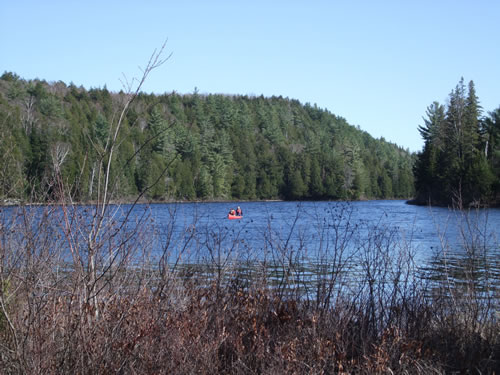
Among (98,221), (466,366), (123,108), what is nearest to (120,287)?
(98,221)

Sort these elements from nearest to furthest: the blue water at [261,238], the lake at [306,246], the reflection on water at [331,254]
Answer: the blue water at [261,238]
the lake at [306,246]
the reflection on water at [331,254]

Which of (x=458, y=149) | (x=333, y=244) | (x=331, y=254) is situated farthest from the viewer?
(x=458, y=149)

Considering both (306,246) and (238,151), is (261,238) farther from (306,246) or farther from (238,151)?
(238,151)

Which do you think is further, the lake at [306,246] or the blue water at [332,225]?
the blue water at [332,225]

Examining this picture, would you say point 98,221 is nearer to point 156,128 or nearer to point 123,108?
point 123,108

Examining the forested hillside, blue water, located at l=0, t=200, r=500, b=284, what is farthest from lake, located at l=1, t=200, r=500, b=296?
the forested hillside

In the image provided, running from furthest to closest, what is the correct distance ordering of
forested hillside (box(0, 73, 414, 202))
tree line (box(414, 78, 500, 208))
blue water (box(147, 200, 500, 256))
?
forested hillside (box(0, 73, 414, 202)) → tree line (box(414, 78, 500, 208)) → blue water (box(147, 200, 500, 256))

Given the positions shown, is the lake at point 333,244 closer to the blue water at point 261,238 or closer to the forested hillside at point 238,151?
the blue water at point 261,238

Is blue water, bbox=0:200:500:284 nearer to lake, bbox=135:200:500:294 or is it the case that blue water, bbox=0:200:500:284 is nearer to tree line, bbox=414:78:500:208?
lake, bbox=135:200:500:294

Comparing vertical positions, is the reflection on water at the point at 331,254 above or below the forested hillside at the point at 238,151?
below

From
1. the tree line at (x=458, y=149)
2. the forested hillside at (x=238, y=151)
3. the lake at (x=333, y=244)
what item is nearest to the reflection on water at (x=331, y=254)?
the lake at (x=333, y=244)

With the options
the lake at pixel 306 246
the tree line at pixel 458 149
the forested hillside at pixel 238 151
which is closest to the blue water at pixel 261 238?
the lake at pixel 306 246

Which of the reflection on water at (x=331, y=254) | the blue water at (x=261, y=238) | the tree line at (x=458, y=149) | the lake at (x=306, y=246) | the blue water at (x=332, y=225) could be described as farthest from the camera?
the tree line at (x=458, y=149)

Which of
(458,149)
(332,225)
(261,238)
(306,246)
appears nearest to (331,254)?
(306,246)
